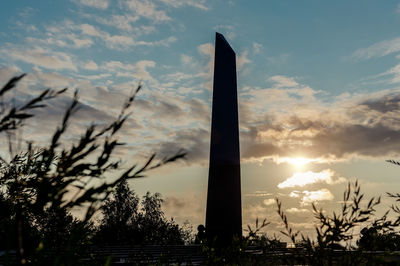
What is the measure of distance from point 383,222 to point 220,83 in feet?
59.8

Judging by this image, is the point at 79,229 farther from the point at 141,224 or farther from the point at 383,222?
the point at 141,224

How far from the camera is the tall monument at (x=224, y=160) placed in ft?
70.2

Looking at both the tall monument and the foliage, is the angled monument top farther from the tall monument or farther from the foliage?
the foliage

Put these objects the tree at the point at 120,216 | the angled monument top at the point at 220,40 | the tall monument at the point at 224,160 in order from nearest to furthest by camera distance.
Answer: the tall monument at the point at 224,160 < the angled monument top at the point at 220,40 < the tree at the point at 120,216

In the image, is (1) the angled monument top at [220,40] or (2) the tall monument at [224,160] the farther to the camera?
(1) the angled monument top at [220,40]

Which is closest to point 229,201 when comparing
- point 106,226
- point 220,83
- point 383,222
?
point 220,83

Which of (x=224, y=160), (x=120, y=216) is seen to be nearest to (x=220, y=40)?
(x=224, y=160)

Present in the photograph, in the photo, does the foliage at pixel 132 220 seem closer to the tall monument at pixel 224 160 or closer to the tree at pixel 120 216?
the tree at pixel 120 216

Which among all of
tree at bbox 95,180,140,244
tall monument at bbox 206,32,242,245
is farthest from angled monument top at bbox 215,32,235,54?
tree at bbox 95,180,140,244

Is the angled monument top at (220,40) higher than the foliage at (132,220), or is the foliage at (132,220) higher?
the angled monument top at (220,40)

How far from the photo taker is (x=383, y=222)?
500 centimetres

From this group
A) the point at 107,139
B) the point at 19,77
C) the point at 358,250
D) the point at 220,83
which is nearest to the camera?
the point at 19,77

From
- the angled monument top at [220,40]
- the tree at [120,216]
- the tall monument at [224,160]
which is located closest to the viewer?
the tall monument at [224,160]

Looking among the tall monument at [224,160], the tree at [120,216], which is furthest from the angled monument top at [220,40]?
the tree at [120,216]
